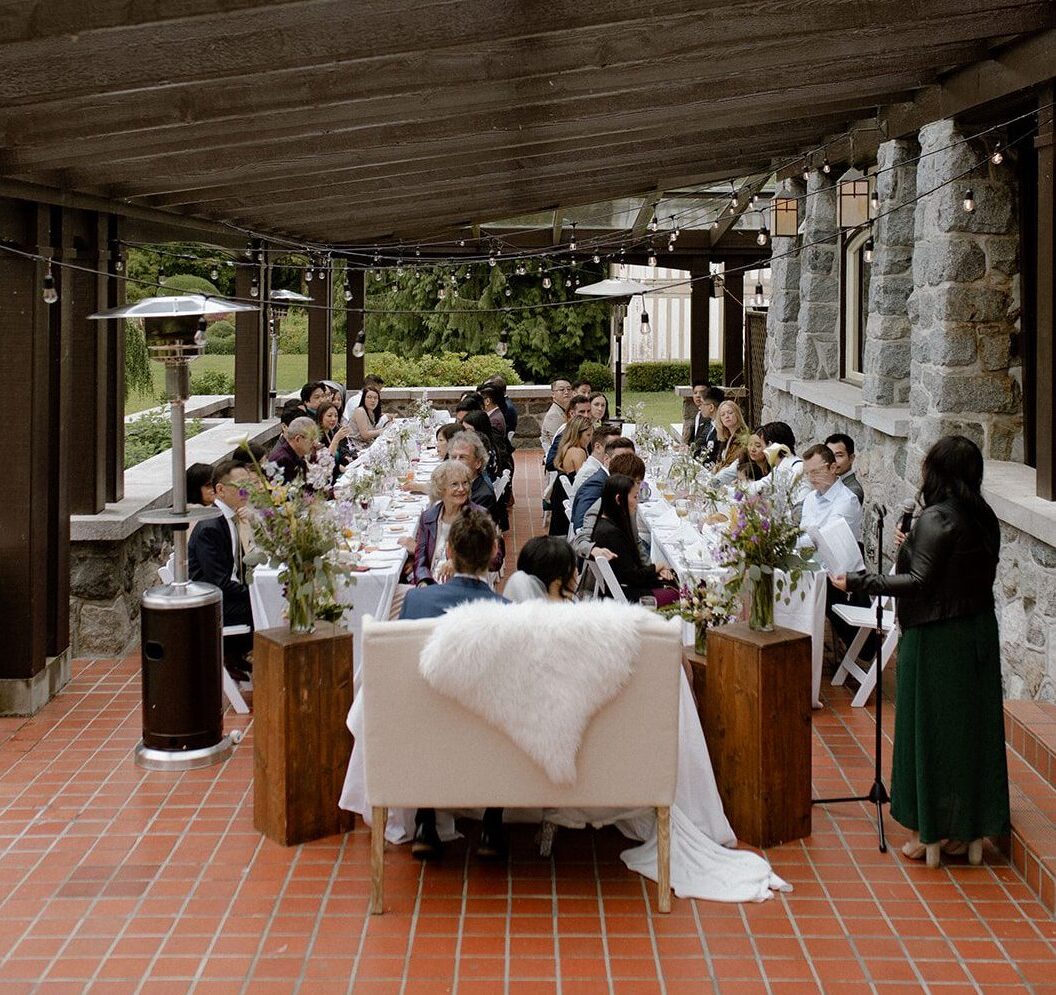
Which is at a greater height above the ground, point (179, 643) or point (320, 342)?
point (320, 342)

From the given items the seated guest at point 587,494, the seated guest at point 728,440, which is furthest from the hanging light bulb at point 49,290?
the seated guest at point 728,440

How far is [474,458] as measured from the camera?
8.55 meters

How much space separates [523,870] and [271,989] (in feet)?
3.90

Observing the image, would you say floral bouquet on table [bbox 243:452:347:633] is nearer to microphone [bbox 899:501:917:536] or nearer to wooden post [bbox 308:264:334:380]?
microphone [bbox 899:501:917:536]

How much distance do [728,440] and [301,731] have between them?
602 cm

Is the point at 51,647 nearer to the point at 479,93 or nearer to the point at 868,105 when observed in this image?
the point at 479,93

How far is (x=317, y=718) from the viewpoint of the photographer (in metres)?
5.29

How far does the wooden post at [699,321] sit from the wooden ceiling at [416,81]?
9.23 meters

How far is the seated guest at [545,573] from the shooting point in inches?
→ 215

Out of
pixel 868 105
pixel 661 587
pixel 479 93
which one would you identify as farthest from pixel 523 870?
pixel 868 105

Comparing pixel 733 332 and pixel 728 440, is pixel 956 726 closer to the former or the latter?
pixel 728 440

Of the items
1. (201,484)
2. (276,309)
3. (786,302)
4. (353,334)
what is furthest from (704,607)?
(353,334)

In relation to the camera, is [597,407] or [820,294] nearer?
[597,407]

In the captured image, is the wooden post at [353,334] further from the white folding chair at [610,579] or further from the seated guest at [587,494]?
the white folding chair at [610,579]
